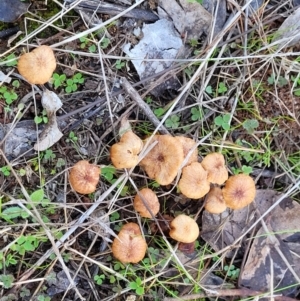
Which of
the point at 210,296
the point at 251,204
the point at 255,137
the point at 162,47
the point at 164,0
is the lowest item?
the point at 210,296

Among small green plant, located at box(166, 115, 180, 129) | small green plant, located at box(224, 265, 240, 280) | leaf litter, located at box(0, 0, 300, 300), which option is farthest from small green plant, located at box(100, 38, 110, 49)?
small green plant, located at box(224, 265, 240, 280)

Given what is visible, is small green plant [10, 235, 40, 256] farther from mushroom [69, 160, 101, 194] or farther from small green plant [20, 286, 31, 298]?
mushroom [69, 160, 101, 194]

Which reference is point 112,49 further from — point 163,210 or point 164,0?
point 163,210

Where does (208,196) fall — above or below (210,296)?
above

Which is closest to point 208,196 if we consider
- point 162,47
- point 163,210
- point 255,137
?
point 163,210

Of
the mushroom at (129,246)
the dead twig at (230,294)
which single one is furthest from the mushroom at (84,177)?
the dead twig at (230,294)

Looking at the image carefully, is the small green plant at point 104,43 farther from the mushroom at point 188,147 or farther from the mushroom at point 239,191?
the mushroom at point 239,191

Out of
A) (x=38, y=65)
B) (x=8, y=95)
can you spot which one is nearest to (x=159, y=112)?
A: (x=38, y=65)
